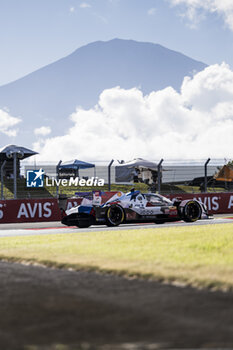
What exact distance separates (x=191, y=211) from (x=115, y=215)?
8.54 feet

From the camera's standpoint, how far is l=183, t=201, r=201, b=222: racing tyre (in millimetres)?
17609

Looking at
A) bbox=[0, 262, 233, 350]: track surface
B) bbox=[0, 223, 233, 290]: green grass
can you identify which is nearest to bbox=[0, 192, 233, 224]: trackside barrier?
bbox=[0, 223, 233, 290]: green grass

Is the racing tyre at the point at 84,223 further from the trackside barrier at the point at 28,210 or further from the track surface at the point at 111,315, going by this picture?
the track surface at the point at 111,315

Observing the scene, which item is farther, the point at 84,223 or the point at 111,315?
the point at 84,223

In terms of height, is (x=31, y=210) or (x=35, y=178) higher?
(x=35, y=178)

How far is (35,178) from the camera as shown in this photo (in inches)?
958

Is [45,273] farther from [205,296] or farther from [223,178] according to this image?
[223,178]

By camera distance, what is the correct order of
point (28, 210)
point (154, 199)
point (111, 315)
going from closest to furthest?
point (111, 315), point (154, 199), point (28, 210)

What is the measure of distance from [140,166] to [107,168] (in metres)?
15.4

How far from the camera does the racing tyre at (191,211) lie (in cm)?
1761

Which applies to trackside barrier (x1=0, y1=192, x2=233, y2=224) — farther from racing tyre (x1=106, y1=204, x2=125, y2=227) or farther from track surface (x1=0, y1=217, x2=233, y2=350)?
track surface (x1=0, y1=217, x2=233, y2=350)

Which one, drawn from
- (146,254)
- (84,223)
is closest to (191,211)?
(84,223)

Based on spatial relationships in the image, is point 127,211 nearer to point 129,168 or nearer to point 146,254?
point 146,254

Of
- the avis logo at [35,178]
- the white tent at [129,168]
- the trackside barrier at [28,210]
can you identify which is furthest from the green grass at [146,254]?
the white tent at [129,168]
